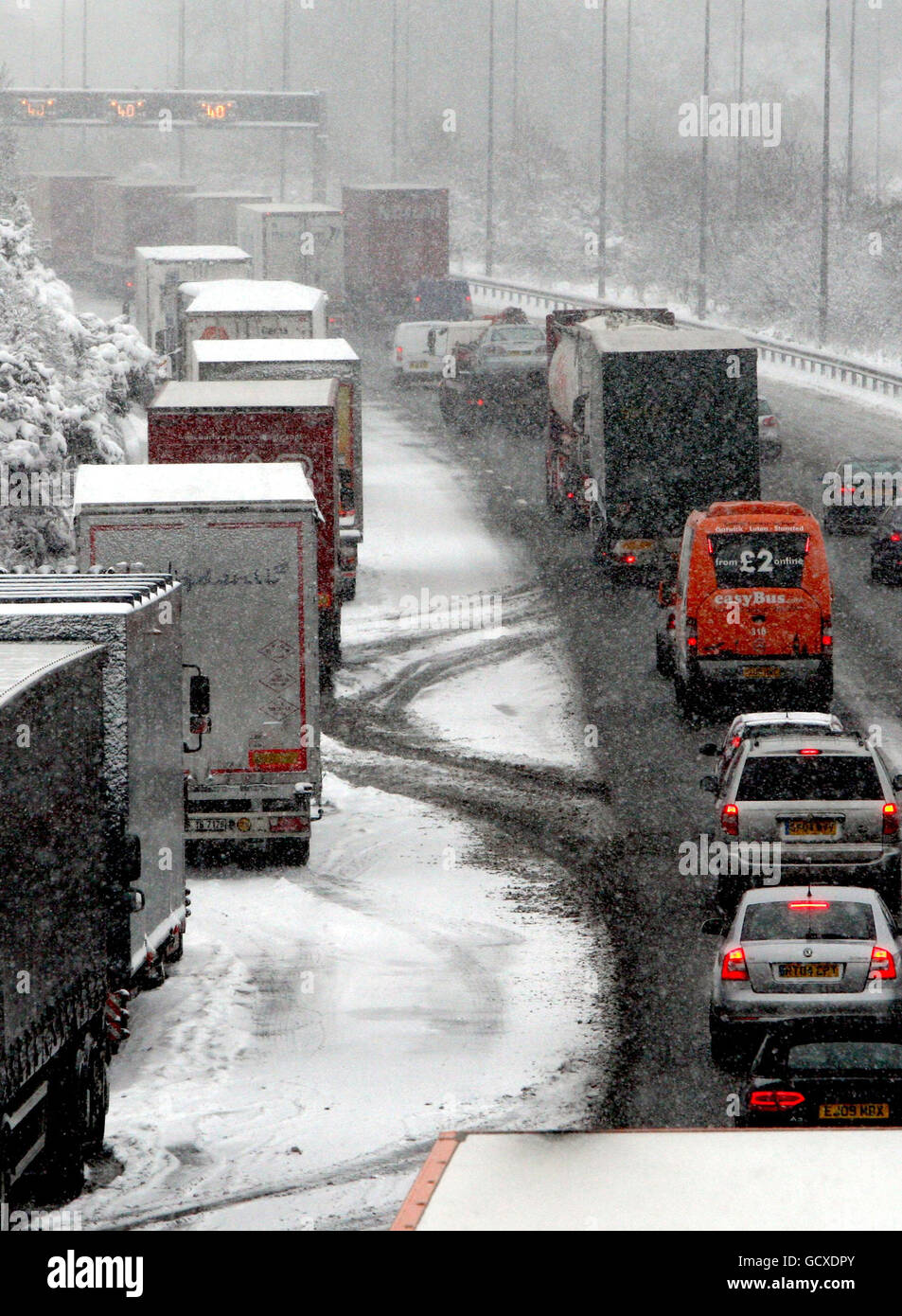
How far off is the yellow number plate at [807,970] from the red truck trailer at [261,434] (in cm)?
1188

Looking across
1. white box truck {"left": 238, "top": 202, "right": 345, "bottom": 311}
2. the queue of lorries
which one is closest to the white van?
white box truck {"left": 238, "top": 202, "right": 345, "bottom": 311}

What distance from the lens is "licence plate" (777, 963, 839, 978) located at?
13648mm

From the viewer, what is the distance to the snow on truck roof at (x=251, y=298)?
40.3 meters

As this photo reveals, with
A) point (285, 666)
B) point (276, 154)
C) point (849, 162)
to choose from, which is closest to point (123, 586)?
point (285, 666)

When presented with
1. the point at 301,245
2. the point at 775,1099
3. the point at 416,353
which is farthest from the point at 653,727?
the point at 301,245

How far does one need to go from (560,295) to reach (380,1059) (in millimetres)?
59014

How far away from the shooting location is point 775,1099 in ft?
35.7

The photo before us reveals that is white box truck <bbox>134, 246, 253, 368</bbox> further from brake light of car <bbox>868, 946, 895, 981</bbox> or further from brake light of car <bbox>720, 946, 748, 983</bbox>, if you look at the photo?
brake light of car <bbox>868, 946, 895, 981</bbox>

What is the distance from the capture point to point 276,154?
15188 centimetres

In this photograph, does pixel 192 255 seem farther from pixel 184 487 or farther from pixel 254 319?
pixel 184 487

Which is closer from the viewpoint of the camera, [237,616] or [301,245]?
[237,616]

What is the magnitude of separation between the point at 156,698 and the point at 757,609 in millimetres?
11572

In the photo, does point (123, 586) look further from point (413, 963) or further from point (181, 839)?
point (413, 963)

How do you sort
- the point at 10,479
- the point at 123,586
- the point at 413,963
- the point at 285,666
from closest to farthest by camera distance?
1. the point at 123,586
2. the point at 413,963
3. the point at 285,666
4. the point at 10,479
